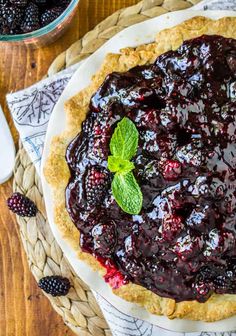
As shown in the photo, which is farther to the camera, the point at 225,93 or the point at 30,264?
the point at 30,264

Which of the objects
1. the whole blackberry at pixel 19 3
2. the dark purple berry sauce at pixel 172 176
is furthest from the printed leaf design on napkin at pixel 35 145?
the whole blackberry at pixel 19 3

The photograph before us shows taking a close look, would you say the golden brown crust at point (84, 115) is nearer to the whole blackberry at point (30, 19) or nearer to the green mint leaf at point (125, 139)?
the green mint leaf at point (125, 139)

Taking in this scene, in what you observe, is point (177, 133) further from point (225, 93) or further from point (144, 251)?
point (144, 251)

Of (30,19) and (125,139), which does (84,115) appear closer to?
(125,139)

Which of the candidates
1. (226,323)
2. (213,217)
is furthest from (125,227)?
(226,323)

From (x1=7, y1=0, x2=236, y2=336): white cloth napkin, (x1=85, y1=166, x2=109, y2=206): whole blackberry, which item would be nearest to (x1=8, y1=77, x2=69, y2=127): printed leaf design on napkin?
(x1=7, y1=0, x2=236, y2=336): white cloth napkin

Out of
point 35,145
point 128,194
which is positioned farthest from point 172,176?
point 35,145

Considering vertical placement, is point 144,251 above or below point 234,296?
above
